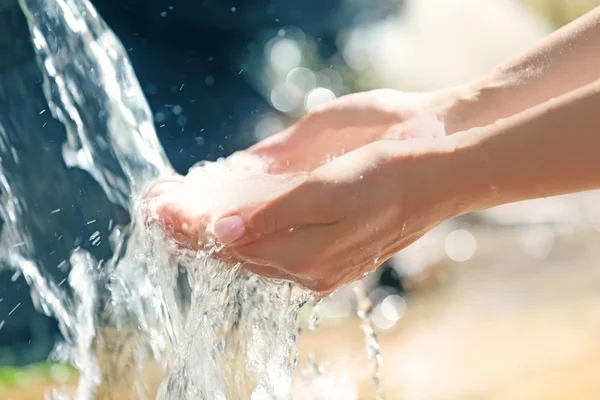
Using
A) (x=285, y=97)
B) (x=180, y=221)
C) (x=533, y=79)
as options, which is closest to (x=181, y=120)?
(x=285, y=97)

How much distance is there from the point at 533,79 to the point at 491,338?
164cm

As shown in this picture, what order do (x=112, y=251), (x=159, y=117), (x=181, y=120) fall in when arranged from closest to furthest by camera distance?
(x=112, y=251) < (x=159, y=117) < (x=181, y=120)

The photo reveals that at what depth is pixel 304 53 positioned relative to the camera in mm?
5617

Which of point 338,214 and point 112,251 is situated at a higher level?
point 338,214

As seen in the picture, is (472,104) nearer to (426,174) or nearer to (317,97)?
(426,174)

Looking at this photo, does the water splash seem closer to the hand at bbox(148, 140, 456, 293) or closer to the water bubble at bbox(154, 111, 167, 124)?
the hand at bbox(148, 140, 456, 293)

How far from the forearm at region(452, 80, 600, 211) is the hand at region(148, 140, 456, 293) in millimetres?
48

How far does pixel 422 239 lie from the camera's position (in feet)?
13.4

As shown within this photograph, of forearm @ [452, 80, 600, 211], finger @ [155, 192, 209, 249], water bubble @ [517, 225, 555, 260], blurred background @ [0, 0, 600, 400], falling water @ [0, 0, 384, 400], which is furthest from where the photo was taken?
water bubble @ [517, 225, 555, 260]

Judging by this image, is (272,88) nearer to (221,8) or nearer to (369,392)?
(221,8)

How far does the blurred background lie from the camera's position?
9.17ft

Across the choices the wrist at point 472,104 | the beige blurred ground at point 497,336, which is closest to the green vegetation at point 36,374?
the beige blurred ground at point 497,336

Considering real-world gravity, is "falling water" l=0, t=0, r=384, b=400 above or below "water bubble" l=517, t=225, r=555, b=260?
above

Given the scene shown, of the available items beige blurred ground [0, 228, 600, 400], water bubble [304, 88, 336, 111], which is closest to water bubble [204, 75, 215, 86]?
water bubble [304, 88, 336, 111]
